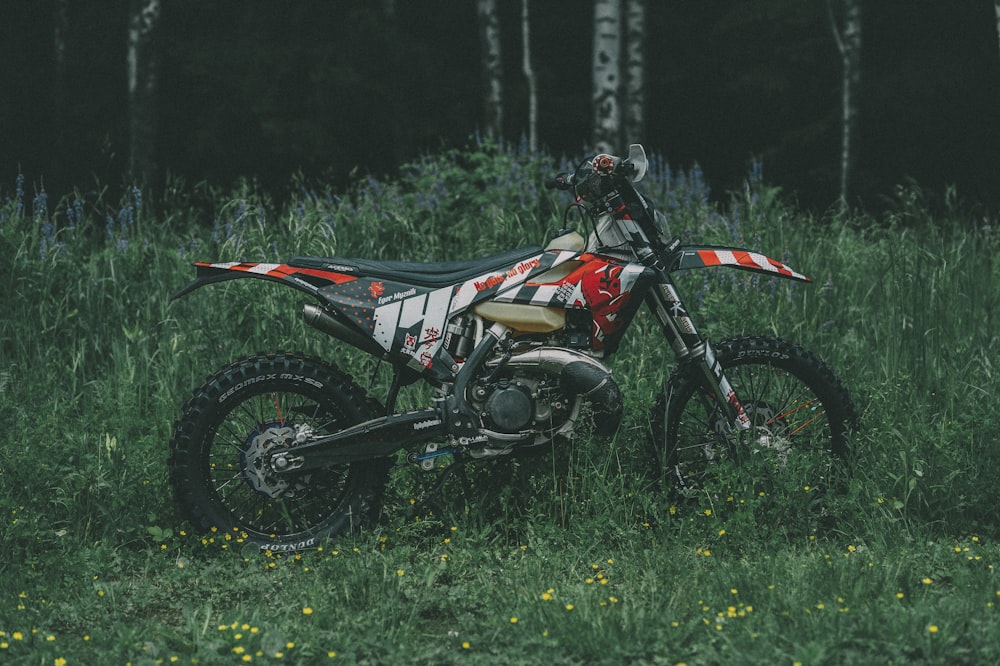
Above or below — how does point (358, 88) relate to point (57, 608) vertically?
above

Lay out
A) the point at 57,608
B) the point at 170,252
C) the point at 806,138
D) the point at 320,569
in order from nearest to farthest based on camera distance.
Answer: the point at 57,608 → the point at 320,569 → the point at 170,252 → the point at 806,138

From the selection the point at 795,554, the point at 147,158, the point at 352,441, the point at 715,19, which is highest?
the point at 715,19

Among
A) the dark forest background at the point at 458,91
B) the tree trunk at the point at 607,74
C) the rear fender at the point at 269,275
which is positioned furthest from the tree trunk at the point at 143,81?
the rear fender at the point at 269,275

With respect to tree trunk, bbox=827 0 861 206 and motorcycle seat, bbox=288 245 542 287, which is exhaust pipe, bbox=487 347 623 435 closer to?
Answer: motorcycle seat, bbox=288 245 542 287

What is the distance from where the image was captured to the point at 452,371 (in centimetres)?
490

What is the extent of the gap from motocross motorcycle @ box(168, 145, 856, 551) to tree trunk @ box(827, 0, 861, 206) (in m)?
12.0

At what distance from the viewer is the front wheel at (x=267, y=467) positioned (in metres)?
4.74

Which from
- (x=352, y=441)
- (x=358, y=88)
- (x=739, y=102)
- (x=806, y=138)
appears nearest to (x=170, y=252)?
(x=352, y=441)

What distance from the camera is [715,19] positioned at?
69.3 feet

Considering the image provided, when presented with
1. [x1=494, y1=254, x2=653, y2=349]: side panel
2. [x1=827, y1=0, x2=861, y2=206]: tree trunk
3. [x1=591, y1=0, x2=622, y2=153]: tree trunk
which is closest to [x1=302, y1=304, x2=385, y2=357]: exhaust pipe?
[x1=494, y1=254, x2=653, y2=349]: side panel

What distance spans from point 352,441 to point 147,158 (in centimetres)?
1112

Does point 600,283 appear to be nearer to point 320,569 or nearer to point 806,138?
point 320,569

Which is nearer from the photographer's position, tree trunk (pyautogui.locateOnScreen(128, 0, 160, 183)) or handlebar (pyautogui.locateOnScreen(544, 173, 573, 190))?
handlebar (pyautogui.locateOnScreen(544, 173, 573, 190))

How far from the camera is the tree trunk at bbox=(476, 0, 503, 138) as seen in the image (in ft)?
56.9
